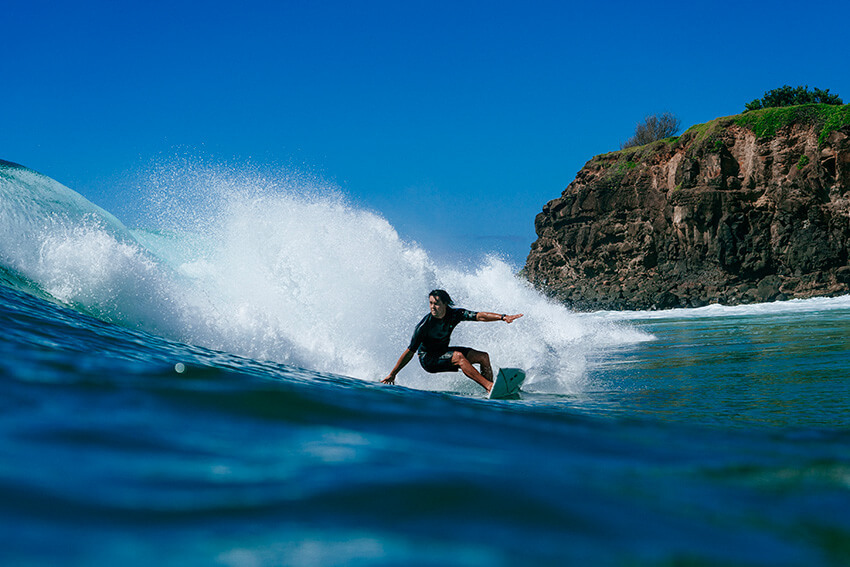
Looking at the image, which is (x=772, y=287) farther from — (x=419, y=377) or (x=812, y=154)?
(x=419, y=377)

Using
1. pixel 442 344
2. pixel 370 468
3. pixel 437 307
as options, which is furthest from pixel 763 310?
pixel 370 468

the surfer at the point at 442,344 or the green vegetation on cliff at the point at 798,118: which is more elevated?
the green vegetation on cliff at the point at 798,118

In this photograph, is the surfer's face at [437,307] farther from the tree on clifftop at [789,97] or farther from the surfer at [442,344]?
the tree on clifftop at [789,97]

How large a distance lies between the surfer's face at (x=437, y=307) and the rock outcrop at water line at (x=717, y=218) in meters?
30.0

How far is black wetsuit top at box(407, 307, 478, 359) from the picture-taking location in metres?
6.36

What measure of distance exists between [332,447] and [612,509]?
2.72 feet

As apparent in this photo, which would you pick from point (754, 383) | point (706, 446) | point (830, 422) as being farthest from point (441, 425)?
point (754, 383)

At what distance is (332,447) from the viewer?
1.82 meters

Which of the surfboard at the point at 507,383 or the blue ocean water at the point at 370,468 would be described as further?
the surfboard at the point at 507,383

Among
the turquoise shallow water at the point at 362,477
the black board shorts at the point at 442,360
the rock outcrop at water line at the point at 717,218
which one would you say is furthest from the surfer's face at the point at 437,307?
the rock outcrop at water line at the point at 717,218

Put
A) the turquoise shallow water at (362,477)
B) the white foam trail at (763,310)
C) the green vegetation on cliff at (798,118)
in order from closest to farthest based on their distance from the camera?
the turquoise shallow water at (362,477), the white foam trail at (763,310), the green vegetation on cliff at (798,118)

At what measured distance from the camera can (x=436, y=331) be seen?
6.39m

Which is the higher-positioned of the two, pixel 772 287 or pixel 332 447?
pixel 772 287

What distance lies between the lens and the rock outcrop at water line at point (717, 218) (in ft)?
101
